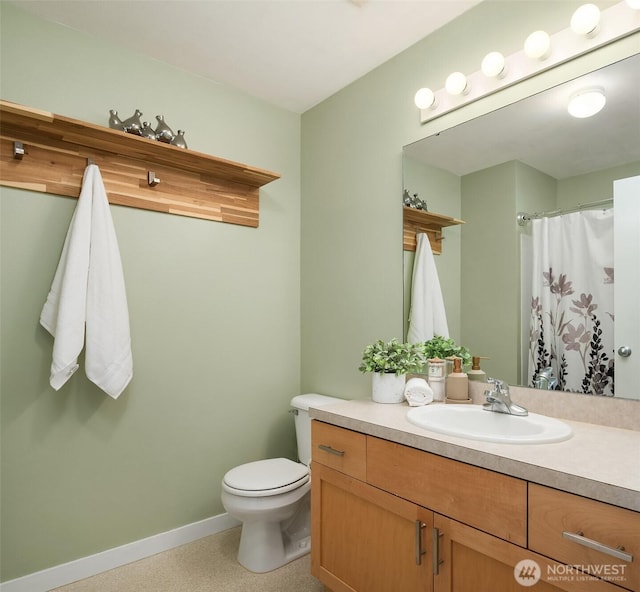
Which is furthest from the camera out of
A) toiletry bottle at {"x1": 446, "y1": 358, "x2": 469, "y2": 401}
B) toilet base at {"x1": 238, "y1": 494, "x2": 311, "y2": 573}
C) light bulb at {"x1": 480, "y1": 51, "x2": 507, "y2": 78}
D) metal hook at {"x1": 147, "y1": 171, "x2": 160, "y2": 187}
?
metal hook at {"x1": 147, "y1": 171, "x2": 160, "y2": 187}

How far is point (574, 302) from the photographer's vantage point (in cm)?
158

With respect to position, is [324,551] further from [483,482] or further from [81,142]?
[81,142]

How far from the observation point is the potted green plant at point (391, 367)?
6.20 feet

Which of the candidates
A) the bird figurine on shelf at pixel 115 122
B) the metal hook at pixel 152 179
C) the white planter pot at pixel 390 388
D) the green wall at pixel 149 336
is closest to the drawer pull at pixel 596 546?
the white planter pot at pixel 390 388

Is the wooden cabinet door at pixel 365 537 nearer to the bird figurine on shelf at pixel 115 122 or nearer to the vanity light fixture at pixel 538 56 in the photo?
the vanity light fixture at pixel 538 56

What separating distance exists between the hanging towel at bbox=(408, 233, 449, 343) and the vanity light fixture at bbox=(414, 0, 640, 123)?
2.10ft

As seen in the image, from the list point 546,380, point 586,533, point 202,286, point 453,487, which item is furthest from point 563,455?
point 202,286

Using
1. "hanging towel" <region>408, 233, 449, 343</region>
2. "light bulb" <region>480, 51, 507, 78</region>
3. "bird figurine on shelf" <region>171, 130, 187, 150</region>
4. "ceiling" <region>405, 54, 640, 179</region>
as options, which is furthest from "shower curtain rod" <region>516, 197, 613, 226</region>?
"bird figurine on shelf" <region>171, 130, 187, 150</region>

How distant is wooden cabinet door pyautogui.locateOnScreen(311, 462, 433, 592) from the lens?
137 cm

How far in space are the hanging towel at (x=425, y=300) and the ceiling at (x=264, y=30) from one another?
1.00 metres

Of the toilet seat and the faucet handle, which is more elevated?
the faucet handle

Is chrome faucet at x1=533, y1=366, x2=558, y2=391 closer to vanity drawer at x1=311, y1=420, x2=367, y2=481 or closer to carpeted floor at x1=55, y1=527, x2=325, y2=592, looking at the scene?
vanity drawer at x1=311, y1=420, x2=367, y2=481

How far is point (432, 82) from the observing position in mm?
2059

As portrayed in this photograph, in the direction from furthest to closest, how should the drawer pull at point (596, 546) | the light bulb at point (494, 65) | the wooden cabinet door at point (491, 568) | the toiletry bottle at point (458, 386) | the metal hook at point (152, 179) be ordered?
1. the metal hook at point (152, 179)
2. the toiletry bottle at point (458, 386)
3. the light bulb at point (494, 65)
4. the wooden cabinet door at point (491, 568)
5. the drawer pull at point (596, 546)
